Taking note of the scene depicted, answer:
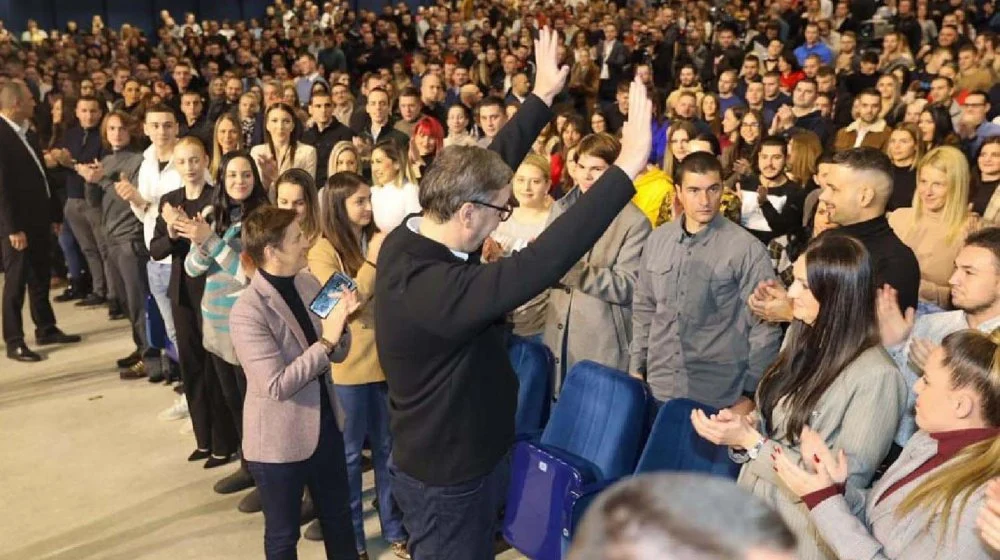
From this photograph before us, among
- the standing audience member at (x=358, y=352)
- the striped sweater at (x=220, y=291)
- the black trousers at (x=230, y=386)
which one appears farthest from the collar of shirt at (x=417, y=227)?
the black trousers at (x=230, y=386)

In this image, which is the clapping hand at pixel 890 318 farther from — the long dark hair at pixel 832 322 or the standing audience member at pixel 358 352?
the standing audience member at pixel 358 352

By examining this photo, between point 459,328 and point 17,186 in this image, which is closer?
point 459,328

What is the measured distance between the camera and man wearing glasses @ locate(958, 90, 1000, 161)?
6766 mm

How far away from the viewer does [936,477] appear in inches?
80.4

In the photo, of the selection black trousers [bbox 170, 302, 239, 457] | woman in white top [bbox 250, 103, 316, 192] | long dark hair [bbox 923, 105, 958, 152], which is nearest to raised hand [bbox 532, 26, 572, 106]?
black trousers [bbox 170, 302, 239, 457]

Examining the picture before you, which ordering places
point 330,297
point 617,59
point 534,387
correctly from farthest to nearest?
point 617,59 < point 534,387 < point 330,297

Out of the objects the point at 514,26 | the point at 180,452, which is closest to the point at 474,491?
the point at 180,452

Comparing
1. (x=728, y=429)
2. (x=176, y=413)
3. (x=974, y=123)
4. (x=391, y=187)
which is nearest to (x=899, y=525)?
(x=728, y=429)

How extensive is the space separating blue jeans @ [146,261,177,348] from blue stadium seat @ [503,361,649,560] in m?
2.40

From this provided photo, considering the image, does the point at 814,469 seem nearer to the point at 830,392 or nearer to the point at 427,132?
the point at 830,392

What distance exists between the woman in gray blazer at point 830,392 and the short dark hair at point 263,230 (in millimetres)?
1460

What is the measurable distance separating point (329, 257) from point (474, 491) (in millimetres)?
1512

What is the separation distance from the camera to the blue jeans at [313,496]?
3113mm

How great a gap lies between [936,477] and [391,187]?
349 centimetres
